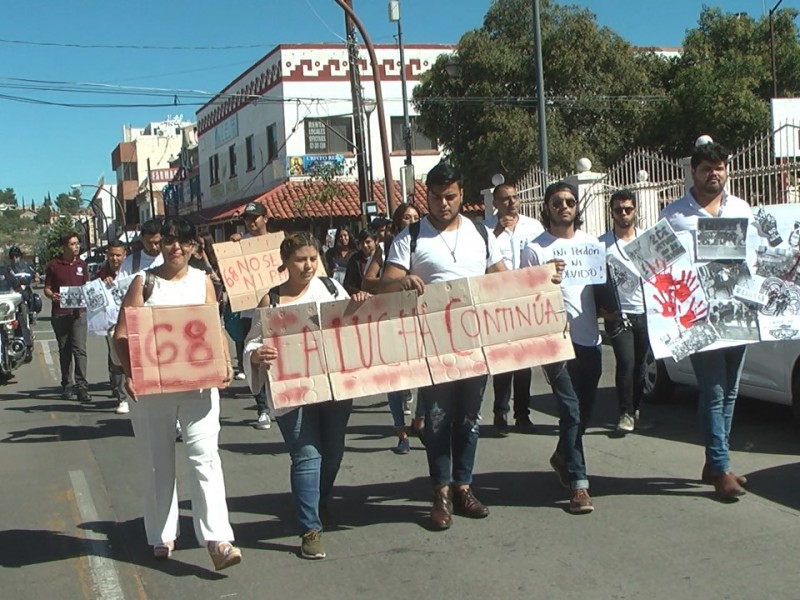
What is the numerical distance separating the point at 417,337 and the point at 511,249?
277cm

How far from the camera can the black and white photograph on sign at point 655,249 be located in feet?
19.3

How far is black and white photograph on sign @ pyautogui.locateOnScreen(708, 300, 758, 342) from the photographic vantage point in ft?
19.3

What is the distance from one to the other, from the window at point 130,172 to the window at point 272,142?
52.9 metres

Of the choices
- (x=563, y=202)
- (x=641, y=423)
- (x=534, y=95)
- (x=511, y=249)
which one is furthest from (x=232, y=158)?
(x=563, y=202)

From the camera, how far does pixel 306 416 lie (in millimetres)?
5301

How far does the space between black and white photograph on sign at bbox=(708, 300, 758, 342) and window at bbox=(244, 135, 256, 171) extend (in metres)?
31.1

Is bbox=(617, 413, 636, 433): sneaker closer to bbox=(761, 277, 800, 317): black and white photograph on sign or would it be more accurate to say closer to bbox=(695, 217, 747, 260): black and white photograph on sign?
bbox=(761, 277, 800, 317): black and white photograph on sign

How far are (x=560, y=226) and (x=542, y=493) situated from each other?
1.71m

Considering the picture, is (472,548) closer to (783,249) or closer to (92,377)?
(783,249)

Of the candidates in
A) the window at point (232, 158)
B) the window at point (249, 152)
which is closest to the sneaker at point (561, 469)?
the window at point (249, 152)

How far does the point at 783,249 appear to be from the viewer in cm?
601

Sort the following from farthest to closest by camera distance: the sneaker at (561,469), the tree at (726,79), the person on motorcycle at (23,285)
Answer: the tree at (726,79), the person on motorcycle at (23,285), the sneaker at (561,469)

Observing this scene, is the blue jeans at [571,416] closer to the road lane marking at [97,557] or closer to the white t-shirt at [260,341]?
the white t-shirt at [260,341]

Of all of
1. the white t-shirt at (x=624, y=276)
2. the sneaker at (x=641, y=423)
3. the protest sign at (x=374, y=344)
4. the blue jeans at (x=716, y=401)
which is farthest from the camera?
the sneaker at (x=641, y=423)
